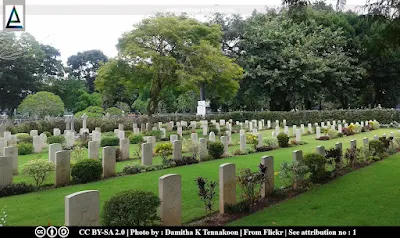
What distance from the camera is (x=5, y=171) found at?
30.0 ft

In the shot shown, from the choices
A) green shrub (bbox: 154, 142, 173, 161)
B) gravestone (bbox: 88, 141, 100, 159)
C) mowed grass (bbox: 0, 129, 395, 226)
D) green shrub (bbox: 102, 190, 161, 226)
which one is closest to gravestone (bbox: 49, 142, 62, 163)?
gravestone (bbox: 88, 141, 100, 159)

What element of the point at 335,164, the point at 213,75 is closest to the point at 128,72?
the point at 213,75

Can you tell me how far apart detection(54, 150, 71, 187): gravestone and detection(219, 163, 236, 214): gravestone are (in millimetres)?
5053

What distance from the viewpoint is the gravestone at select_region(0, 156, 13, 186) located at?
357 inches

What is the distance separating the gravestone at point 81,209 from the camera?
15.1 feet

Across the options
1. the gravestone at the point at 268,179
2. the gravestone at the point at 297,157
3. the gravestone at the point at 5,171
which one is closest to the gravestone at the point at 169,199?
the gravestone at the point at 268,179

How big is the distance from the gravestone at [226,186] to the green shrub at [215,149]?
24.5 feet

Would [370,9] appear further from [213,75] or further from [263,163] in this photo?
[213,75]

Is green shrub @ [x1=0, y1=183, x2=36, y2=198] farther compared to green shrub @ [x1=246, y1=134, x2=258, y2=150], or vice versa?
green shrub @ [x1=246, y1=134, x2=258, y2=150]

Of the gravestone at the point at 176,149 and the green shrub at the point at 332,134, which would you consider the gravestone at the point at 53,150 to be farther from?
the green shrub at the point at 332,134

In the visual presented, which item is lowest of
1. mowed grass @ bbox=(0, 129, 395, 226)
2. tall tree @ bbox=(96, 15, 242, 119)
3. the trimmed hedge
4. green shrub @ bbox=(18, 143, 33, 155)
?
mowed grass @ bbox=(0, 129, 395, 226)

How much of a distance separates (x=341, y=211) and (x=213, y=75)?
20.6 m

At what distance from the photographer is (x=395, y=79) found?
39938 mm

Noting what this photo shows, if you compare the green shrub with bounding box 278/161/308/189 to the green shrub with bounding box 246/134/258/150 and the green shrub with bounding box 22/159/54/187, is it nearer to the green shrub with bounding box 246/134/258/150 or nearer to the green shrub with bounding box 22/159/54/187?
the green shrub with bounding box 22/159/54/187
